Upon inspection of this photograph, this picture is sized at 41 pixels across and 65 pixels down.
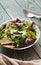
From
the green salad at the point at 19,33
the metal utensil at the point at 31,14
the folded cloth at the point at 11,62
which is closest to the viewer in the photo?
the folded cloth at the point at 11,62

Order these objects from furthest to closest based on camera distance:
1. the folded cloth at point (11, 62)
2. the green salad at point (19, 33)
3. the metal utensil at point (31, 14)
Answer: the metal utensil at point (31, 14) < the green salad at point (19, 33) < the folded cloth at point (11, 62)

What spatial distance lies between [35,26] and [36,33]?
2.0 inches

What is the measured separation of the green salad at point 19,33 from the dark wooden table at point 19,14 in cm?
5

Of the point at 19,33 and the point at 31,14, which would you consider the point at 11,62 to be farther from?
the point at 31,14

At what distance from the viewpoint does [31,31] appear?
3.73ft

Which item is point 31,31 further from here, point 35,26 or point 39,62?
point 39,62

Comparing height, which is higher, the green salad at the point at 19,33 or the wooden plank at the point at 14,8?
the wooden plank at the point at 14,8

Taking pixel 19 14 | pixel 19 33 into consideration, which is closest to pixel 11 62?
pixel 19 33

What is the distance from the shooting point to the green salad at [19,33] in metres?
1.06

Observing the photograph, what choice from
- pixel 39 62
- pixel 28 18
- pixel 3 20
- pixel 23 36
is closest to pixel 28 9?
pixel 28 18

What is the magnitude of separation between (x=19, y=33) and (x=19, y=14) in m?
0.27

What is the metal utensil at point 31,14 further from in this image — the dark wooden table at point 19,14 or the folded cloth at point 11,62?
the folded cloth at point 11,62

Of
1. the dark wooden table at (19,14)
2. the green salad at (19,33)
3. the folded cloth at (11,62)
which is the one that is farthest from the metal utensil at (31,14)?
the folded cloth at (11,62)

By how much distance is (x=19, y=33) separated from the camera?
1.10 m
